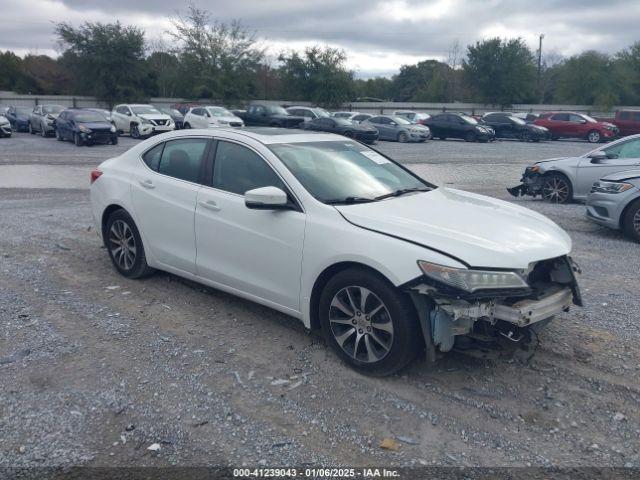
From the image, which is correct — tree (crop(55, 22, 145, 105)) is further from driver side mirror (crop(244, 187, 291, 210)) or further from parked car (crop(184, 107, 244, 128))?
driver side mirror (crop(244, 187, 291, 210))

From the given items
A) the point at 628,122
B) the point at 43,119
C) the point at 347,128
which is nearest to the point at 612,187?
the point at 347,128

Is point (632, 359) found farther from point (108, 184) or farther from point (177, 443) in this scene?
point (108, 184)

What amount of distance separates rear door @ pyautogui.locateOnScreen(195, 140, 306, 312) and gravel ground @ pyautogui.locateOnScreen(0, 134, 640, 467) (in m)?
0.45

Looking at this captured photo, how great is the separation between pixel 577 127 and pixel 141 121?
23.4 metres

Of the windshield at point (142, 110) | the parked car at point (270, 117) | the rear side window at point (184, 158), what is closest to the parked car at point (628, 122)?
the parked car at point (270, 117)

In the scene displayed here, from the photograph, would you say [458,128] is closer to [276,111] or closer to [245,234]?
[276,111]

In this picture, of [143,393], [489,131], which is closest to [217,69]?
[489,131]

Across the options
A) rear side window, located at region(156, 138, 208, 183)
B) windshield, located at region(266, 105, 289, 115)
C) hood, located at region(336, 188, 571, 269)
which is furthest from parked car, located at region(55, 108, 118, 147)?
hood, located at region(336, 188, 571, 269)

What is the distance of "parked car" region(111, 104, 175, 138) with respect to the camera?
2969 cm

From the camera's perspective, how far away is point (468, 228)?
4262 mm

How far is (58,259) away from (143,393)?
12.2 feet

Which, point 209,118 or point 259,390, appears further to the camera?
point 209,118

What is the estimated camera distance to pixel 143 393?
13.2 ft

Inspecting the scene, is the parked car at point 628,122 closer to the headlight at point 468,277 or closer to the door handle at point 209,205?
the door handle at point 209,205
